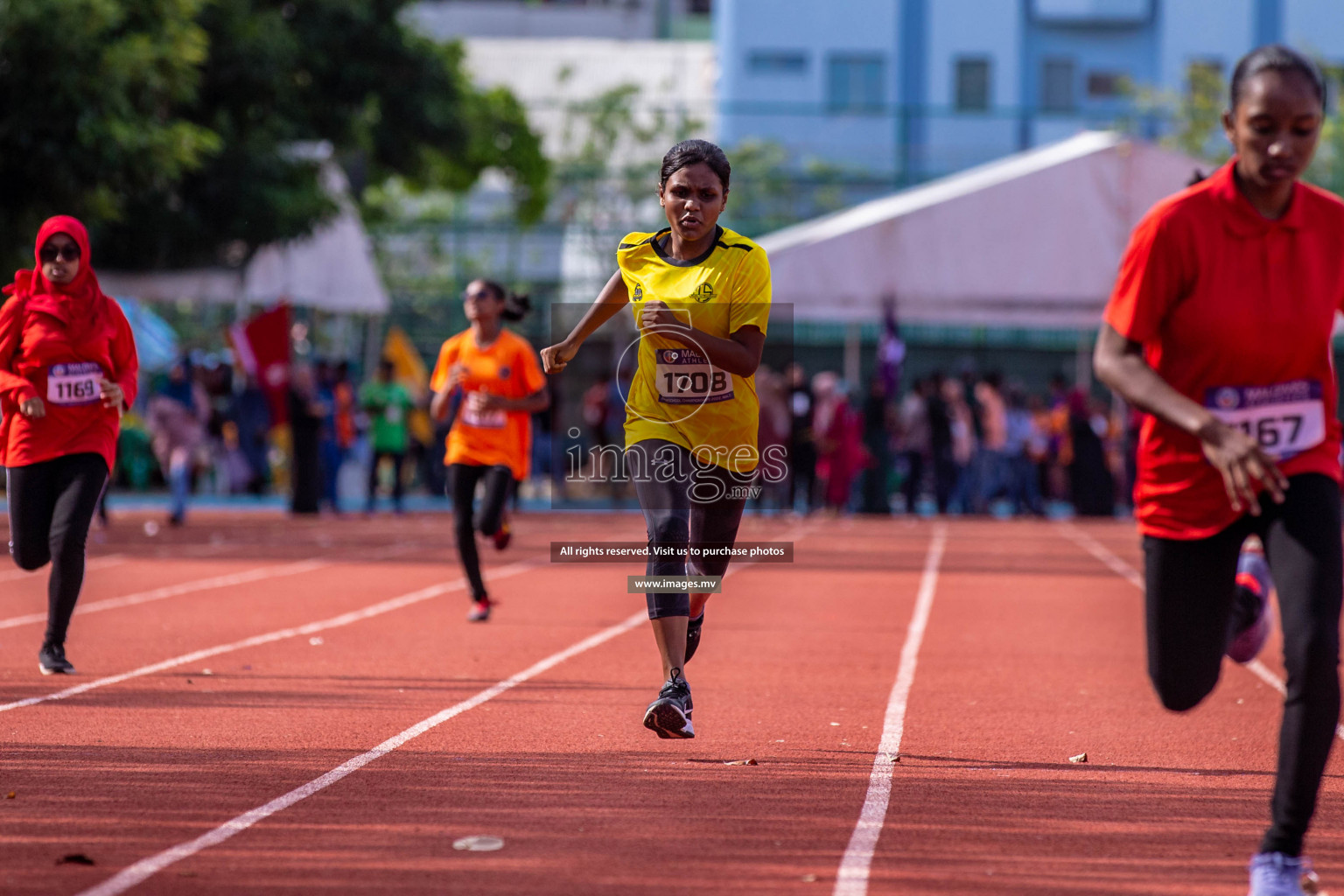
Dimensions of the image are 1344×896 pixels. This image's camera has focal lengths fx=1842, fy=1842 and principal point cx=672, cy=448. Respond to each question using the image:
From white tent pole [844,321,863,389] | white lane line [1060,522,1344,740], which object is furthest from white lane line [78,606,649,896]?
white tent pole [844,321,863,389]

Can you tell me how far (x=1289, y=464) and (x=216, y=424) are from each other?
23.6 meters

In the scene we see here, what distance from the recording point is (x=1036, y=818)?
17.8 ft

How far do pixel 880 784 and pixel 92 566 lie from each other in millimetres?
10837

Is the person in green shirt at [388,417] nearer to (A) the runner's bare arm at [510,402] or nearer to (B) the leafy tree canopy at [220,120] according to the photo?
(B) the leafy tree canopy at [220,120]

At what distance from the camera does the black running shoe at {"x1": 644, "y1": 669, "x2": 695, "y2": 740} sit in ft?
20.4

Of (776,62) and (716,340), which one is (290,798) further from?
(776,62)

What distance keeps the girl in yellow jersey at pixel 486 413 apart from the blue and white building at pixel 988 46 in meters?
36.3

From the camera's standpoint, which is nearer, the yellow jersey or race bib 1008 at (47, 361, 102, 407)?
the yellow jersey

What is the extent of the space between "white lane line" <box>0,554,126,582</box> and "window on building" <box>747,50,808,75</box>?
110 feet

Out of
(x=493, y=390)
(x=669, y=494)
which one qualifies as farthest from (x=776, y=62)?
(x=669, y=494)

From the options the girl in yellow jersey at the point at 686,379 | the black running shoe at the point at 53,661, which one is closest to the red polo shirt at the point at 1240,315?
the girl in yellow jersey at the point at 686,379

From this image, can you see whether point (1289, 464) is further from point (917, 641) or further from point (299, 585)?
point (299, 585)

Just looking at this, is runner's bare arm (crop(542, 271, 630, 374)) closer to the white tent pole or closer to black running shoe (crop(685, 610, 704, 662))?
black running shoe (crop(685, 610, 704, 662))

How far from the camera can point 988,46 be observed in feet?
155
